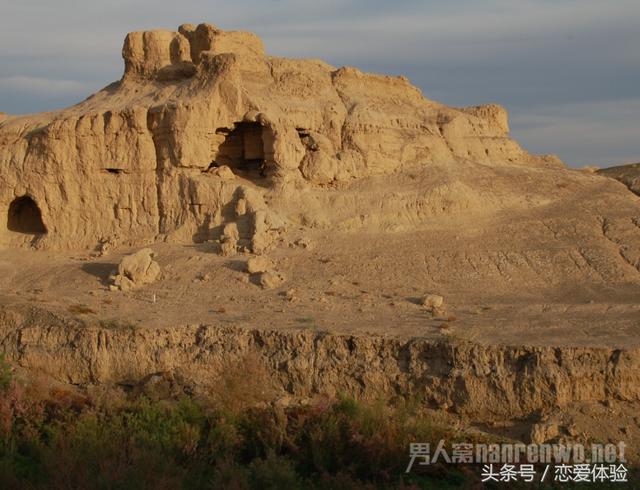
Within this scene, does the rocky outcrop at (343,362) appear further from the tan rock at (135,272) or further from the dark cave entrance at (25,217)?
the dark cave entrance at (25,217)

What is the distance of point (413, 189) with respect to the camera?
21.7 m

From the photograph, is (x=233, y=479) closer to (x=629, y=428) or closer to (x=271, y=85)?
(x=629, y=428)

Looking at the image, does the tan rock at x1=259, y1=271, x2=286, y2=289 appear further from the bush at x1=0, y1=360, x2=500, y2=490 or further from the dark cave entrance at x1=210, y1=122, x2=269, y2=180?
the bush at x1=0, y1=360, x2=500, y2=490

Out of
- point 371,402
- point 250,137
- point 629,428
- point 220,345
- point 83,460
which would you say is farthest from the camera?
point 250,137

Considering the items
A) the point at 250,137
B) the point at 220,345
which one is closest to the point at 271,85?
the point at 250,137

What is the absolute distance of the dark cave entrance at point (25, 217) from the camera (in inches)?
914

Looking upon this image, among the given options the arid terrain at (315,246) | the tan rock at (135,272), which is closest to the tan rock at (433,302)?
the arid terrain at (315,246)

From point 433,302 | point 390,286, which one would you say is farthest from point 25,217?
point 433,302

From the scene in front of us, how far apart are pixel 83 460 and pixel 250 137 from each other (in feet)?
43.9

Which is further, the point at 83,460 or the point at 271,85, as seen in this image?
the point at 271,85

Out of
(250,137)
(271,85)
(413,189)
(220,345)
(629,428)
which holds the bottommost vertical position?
(629,428)

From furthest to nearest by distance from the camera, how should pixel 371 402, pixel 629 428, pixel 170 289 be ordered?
pixel 170 289 → pixel 371 402 → pixel 629 428

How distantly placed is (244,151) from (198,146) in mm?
1848

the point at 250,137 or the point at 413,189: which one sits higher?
the point at 250,137
